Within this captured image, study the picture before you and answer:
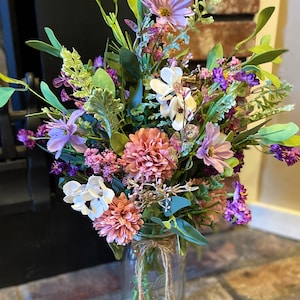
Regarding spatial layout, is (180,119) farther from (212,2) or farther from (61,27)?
(61,27)

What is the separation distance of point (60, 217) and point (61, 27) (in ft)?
1.35

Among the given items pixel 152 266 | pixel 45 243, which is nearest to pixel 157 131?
pixel 152 266

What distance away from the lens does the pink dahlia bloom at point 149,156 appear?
2.04 ft

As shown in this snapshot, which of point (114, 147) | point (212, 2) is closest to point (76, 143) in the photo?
point (114, 147)

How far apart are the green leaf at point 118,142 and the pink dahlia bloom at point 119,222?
68 mm

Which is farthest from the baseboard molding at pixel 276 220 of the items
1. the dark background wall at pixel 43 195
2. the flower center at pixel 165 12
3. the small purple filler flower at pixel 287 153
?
the flower center at pixel 165 12

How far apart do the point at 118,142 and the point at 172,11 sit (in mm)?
195

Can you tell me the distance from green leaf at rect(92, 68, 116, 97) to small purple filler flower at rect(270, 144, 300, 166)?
277mm

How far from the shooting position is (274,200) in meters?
1.24

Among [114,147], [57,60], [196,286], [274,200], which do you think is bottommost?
[196,286]

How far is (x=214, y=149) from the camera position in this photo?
2.10 ft

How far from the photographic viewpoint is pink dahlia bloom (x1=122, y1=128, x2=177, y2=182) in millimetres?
623

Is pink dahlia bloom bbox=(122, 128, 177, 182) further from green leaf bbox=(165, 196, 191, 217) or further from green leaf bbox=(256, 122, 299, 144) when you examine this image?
green leaf bbox=(256, 122, 299, 144)

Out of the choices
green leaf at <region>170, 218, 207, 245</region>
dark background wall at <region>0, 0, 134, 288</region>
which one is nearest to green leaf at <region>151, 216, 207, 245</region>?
green leaf at <region>170, 218, 207, 245</region>
